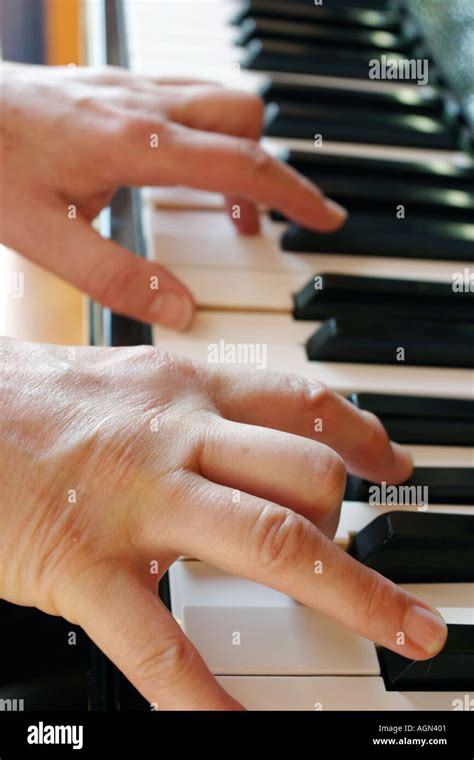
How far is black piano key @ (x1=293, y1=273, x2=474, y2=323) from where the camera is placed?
105 cm

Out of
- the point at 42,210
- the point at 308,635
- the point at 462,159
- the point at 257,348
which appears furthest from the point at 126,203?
the point at 308,635

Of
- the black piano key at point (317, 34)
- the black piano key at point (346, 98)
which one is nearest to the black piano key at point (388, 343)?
the black piano key at point (346, 98)

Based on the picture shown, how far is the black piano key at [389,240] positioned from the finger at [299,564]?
560 mm

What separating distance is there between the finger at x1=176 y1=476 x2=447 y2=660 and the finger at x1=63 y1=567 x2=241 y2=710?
0.18ft

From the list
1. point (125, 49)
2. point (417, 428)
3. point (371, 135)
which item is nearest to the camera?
point (417, 428)

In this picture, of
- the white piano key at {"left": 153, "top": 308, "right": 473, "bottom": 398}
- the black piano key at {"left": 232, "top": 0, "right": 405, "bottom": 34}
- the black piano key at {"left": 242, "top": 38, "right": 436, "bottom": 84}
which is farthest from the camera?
the black piano key at {"left": 232, "top": 0, "right": 405, "bottom": 34}

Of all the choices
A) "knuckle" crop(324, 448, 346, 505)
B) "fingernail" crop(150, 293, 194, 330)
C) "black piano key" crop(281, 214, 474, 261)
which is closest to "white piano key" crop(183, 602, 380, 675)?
"knuckle" crop(324, 448, 346, 505)

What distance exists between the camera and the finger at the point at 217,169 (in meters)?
1.08

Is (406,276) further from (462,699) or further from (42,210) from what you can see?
(462,699)

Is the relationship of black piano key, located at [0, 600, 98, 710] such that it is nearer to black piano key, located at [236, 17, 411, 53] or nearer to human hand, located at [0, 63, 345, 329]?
human hand, located at [0, 63, 345, 329]

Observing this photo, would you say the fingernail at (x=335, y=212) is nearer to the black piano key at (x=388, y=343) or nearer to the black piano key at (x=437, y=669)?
the black piano key at (x=388, y=343)

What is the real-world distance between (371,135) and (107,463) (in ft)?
2.75

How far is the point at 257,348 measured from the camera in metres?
1.01

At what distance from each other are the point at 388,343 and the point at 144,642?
492 mm
